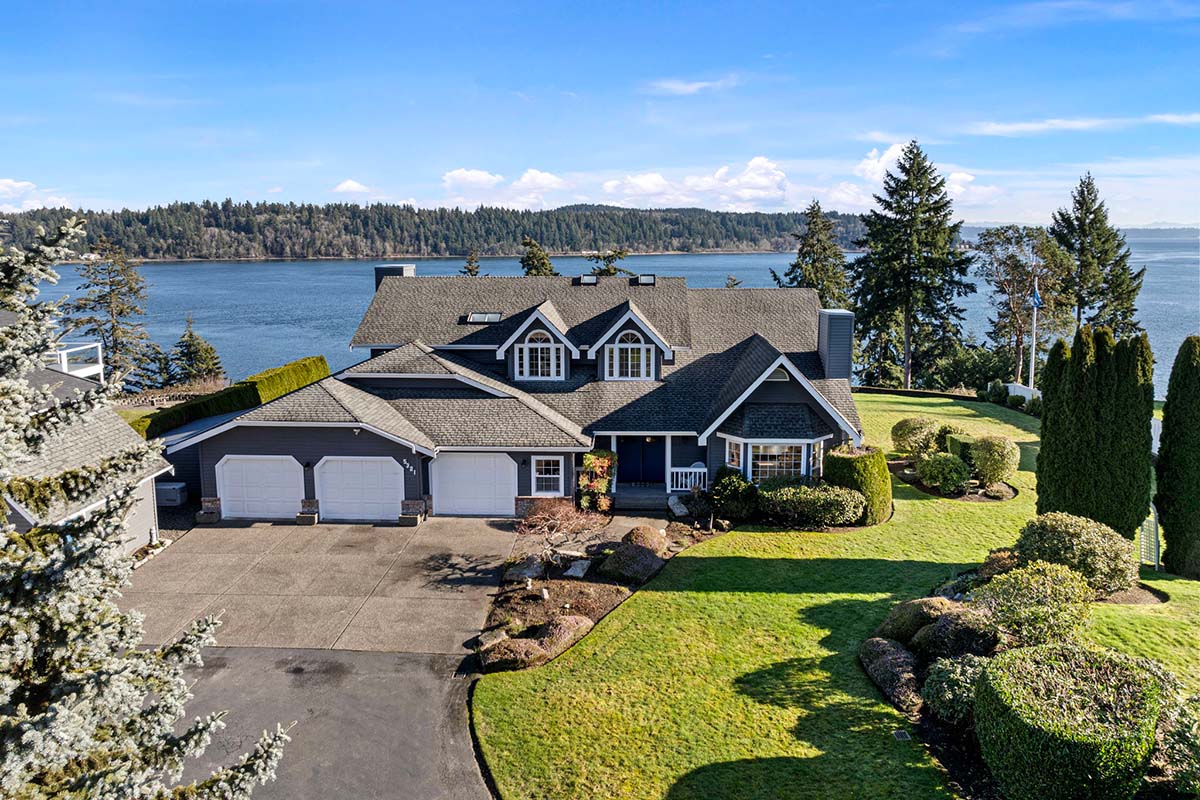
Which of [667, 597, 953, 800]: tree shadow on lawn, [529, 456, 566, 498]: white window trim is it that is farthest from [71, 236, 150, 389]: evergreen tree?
[667, 597, 953, 800]: tree shadow on lawn

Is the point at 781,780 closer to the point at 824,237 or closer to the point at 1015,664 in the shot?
the point at 1015,664

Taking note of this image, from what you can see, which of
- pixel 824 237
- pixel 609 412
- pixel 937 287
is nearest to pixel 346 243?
pixel 824 237

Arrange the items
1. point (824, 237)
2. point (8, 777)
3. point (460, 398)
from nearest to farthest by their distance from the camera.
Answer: point (8, 777) < point (460, 398) < point (824, 237)

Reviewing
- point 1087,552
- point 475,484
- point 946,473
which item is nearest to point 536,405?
point 475,484

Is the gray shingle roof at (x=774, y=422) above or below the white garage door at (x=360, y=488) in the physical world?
above

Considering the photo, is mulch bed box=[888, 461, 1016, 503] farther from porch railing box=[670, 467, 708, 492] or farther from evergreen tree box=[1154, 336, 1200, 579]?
porch railing box=[670, 467, 708, 492]

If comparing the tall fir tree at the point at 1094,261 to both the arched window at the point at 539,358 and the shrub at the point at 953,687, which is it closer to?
the arched window at the point at 539,358

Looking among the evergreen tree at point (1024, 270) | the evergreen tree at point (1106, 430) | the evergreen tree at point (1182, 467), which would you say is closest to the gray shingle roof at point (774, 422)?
the evergreen tree at point (1106, 430)
